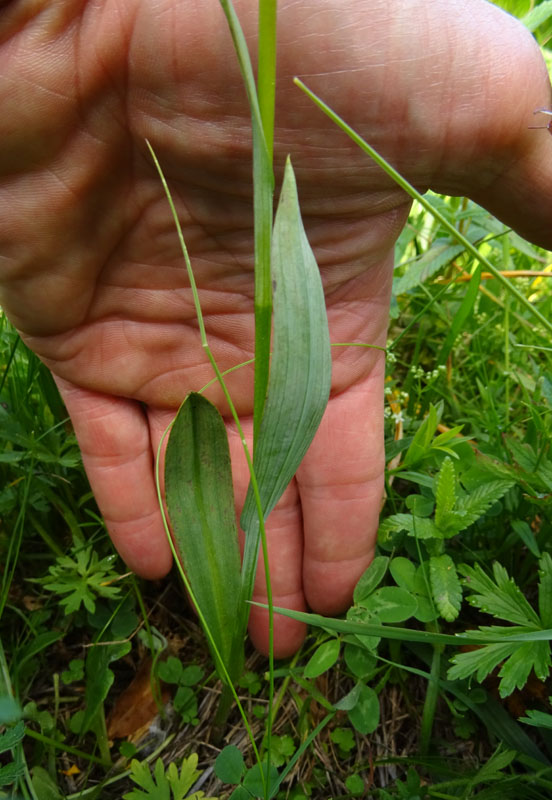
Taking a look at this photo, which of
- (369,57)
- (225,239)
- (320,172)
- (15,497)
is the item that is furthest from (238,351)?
(369,57)

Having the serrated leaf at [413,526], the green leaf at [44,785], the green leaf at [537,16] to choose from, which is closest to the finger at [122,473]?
the green leaf at [44,785]

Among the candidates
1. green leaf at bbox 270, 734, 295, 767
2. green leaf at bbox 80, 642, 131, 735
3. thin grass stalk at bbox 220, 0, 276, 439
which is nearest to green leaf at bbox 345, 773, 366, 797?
green leaf at bbox 270, 734, 295, 767

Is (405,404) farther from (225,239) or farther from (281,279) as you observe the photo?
(281,279)

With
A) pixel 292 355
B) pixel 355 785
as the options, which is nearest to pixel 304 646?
pixel 355 785

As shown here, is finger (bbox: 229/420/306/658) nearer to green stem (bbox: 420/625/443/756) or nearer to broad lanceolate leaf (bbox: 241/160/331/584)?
green stem (bbox: 420/625/443/756)

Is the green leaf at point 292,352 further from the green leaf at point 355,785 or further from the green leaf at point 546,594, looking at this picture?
the green leaf at point 355,785

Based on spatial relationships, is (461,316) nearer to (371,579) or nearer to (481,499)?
(481,499)
